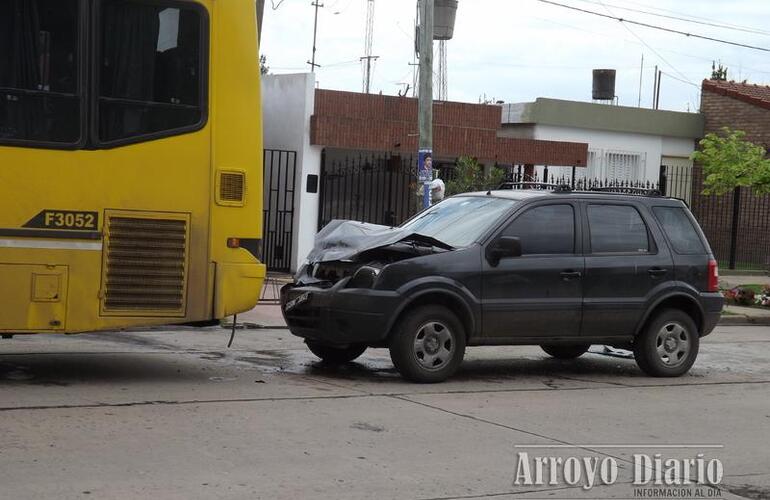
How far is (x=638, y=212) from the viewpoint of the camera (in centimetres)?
1159

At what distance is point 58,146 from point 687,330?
21.5 ft

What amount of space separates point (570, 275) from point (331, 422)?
352 centimetres

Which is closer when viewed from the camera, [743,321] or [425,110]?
[425,110]

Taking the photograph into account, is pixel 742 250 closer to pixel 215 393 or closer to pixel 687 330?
pixel 687 330

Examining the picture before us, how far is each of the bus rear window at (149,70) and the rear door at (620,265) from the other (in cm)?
413

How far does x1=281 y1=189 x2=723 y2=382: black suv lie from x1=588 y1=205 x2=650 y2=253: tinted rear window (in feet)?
0.04

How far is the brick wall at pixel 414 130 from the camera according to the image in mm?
21828

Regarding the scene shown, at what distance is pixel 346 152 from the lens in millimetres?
24375

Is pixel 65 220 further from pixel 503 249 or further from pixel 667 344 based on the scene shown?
pixel 667 344

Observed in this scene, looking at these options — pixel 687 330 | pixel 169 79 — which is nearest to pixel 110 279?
pixel 169 79

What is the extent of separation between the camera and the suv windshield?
10.9m

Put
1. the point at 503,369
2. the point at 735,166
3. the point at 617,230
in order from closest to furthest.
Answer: the point at 617,230
the point at 503,369
the point at 735,166

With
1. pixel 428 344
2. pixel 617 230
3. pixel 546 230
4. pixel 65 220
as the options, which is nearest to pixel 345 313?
pixel 428 344

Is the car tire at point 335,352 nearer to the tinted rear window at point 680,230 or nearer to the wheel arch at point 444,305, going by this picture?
the wheel arch at point 444,305
